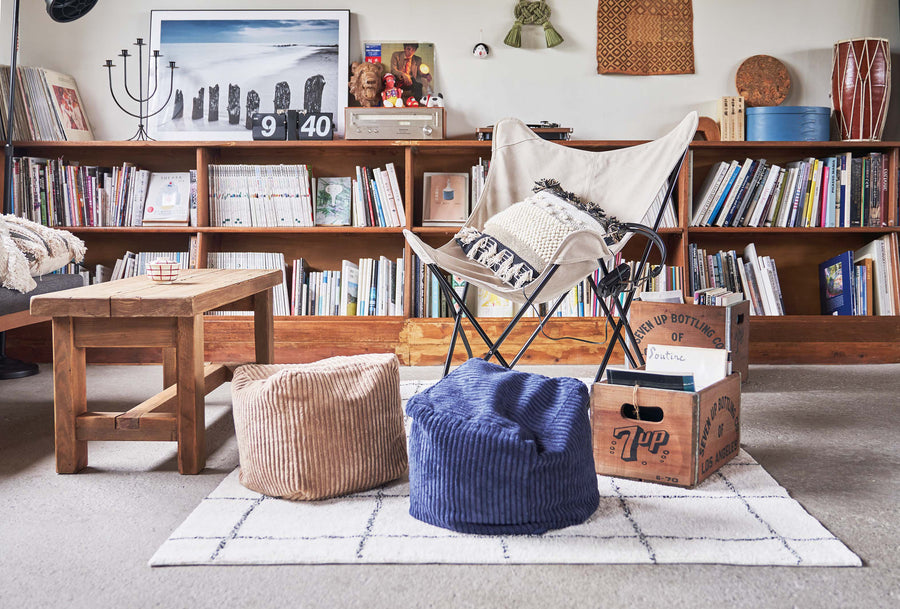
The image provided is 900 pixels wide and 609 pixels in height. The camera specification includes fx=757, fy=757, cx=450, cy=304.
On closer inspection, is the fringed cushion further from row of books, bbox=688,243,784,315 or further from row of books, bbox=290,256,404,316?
row of books, bbox=688,243,784,315

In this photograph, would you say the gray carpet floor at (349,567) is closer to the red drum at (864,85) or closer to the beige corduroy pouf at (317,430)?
the beige corduroy pouf at (317,430)

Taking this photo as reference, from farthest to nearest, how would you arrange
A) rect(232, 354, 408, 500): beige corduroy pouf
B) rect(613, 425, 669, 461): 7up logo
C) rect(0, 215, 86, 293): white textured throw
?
rect(0, 215, 86, 293): white textured throw, rect(613, 425, 669, 461): 7up logo, rect(232, 354, 408, 500): beige corduroy pouf

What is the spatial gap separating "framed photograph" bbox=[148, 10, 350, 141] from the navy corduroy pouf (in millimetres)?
2265

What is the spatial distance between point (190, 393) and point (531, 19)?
2443 mm

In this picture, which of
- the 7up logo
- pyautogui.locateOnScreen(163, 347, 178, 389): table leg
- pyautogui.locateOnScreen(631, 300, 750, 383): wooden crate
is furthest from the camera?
pyautogui.locateOnScreen(631, 300, 750, 383): wooden crate

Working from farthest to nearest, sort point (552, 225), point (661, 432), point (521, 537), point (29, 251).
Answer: point (29, 251) < point (552, 225) < point (661, 432) < point (521, 537)

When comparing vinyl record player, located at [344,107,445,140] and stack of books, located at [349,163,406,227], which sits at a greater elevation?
vinyl record player, located at [344,107,445,140]

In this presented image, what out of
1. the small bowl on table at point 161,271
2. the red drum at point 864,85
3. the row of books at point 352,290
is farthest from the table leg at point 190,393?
the red drum at point 864,85

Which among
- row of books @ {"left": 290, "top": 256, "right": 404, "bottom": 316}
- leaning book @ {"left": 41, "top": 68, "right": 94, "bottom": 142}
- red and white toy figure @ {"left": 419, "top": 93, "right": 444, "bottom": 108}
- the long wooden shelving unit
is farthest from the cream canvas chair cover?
leaning book @ {"left": 41, "top": 68, "right": 94, "bottom": 142}

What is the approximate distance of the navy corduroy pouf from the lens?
4.76 feet

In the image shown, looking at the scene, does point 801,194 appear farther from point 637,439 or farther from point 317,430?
point 317,430

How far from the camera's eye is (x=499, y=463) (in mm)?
1446

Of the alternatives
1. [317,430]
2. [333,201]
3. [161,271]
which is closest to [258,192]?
[333,201]

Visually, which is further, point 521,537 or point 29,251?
point 29,251
